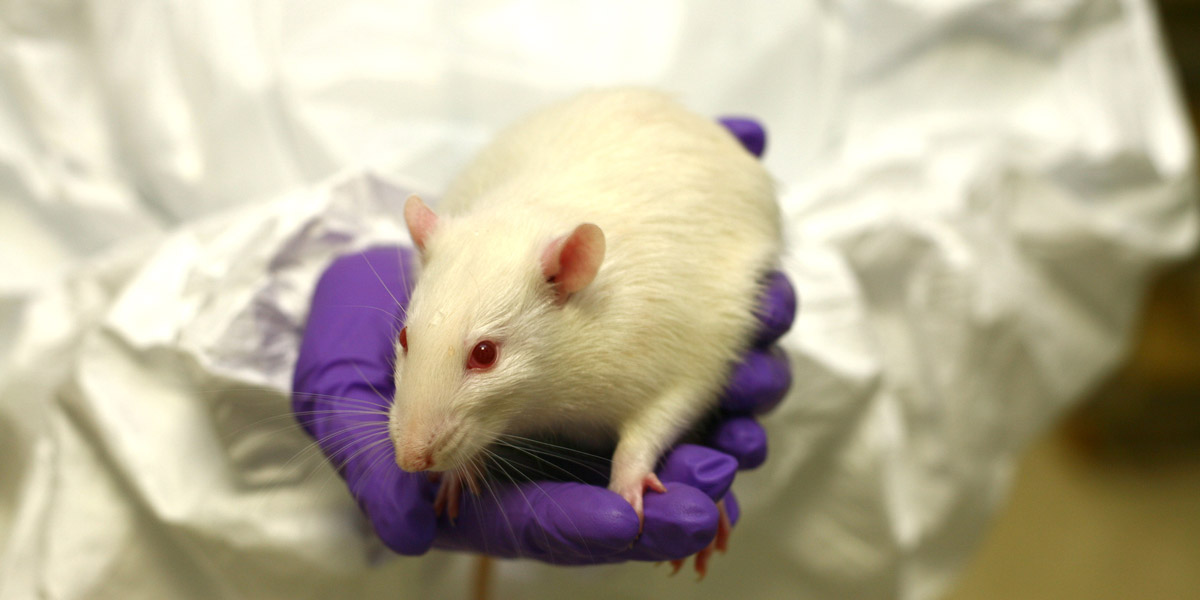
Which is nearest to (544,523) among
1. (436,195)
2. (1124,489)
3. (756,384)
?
(756,384)

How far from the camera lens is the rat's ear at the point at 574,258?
3.41 ft

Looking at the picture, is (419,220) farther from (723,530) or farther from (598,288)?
(723,530)

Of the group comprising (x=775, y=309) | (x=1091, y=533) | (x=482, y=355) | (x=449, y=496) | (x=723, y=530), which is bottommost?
(x=1091, y=533)

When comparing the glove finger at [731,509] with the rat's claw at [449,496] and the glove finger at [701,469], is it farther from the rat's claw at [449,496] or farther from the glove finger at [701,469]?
the rat's claw at [449,496]

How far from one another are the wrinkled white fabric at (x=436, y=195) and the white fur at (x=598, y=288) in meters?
0.47

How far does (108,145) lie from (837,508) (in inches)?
69.4

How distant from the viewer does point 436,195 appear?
181cm

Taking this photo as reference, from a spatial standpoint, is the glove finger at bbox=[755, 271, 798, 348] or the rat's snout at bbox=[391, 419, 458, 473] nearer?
the rat's snout at bbox=[391, 419, 458, 473]

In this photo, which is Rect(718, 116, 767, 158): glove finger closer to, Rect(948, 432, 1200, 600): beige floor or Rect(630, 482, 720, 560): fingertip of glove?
Rect(630, 482, 720, 560): fingertip of glove

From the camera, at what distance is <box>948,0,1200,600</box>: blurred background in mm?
3232

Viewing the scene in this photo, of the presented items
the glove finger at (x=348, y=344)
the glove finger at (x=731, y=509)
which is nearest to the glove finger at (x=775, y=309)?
→ the glove finger at (x=731, y=509)

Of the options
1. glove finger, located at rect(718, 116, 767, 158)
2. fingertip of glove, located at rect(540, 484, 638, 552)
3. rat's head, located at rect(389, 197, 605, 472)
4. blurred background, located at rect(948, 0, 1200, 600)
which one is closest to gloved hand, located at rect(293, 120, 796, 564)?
fingertip of glove, located at rect(540, 484, 638, 552)

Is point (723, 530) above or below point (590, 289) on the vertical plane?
below

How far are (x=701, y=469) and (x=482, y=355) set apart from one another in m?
0.38
